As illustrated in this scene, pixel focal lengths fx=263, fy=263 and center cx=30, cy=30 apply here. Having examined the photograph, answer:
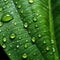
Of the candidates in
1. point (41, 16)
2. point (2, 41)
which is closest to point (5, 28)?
point (2, 41)

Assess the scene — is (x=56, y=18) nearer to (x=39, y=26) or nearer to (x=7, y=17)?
(x=39, y=26)

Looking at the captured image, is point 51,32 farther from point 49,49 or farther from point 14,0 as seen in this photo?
point 14,0

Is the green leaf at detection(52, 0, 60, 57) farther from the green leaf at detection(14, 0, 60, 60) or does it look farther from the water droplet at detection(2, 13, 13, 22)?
the water droplet at detection(2, 13, 13, 22)

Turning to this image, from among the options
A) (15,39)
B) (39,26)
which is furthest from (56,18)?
(15,39)

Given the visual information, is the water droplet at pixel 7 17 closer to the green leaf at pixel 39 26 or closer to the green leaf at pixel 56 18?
the green leaf at pixel 39 26

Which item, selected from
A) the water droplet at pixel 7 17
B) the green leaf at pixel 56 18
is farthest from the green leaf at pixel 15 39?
the green leaf at pixel 56 18
